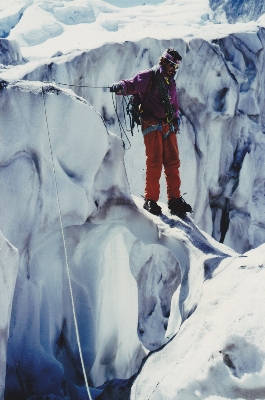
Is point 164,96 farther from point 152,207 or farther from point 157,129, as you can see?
point 152,207

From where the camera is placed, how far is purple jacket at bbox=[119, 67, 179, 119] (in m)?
3.52

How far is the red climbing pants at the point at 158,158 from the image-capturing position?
3.66 meters

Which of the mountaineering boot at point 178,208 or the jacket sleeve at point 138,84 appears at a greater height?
the jacket sleeve at point 138,84

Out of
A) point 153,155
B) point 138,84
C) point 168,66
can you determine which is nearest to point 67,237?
point 153,155

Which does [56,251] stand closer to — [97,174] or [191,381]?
[97,174]

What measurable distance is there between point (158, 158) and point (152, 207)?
39 centimetres

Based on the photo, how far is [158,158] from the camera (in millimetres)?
3672

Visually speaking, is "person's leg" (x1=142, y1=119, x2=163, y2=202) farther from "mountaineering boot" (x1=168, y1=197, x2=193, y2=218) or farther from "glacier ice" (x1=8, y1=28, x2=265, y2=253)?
"glacier ice" (x1=8, y1=28, x2=265, y2=253)

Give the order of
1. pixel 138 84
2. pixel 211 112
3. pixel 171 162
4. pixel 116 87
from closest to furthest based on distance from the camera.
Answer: pixel 116 87, pixel 138 84, pixel 171 162, pixel 211 112

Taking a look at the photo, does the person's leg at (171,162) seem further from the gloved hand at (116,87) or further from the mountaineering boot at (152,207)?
the gloved hand at (116,87)

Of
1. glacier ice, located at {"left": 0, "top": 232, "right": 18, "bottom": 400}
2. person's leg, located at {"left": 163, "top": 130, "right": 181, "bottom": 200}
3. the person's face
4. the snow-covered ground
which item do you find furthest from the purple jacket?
glacier ice, located at {"left": 0, "top": 232, "right": 18, "bottom": 400}

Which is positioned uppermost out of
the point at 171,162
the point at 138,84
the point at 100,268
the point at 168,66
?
the point at 168,66

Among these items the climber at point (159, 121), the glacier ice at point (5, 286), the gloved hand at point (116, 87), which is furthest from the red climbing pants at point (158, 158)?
the glacier ice at point (5, 286)

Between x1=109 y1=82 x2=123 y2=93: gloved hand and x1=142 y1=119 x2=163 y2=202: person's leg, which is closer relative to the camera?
x1=109 y1=82 x2=123 y2=93: gloved hand
